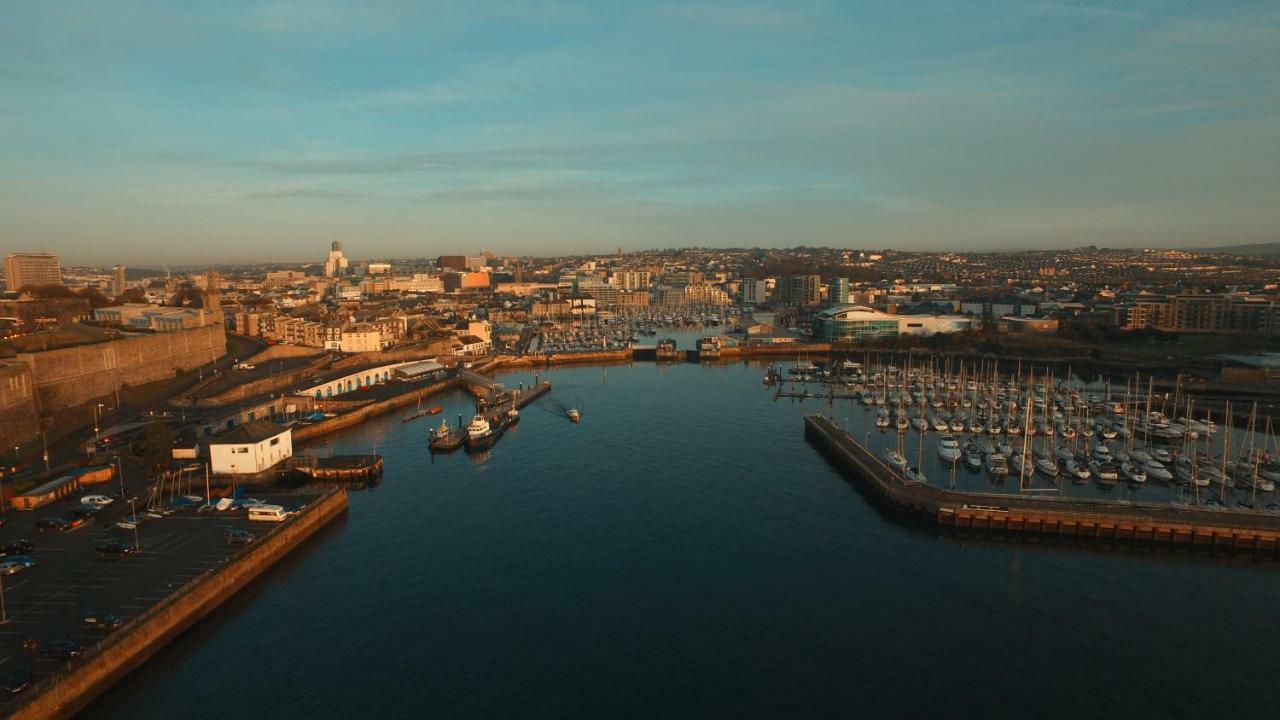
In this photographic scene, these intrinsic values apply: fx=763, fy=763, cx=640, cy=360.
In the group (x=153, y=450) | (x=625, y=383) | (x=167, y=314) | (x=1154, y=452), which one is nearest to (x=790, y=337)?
(x=625, y=383)

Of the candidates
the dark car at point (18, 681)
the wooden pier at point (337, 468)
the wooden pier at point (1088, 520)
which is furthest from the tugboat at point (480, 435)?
the dark car at point (18, 681)

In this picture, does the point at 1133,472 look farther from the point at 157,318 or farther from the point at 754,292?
the point at 754,292

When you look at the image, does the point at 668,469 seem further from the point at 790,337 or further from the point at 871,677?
the point at 790,337

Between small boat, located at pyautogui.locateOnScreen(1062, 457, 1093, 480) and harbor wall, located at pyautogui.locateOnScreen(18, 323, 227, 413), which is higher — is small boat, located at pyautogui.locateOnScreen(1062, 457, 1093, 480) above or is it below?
below

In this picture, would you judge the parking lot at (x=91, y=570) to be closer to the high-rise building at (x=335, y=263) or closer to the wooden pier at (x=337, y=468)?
the wooden pier at (x=337, y=468)

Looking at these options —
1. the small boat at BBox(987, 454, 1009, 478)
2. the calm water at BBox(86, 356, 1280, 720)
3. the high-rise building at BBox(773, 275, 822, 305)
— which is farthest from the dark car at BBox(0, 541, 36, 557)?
the high-rise building at BBox(773, 275, 822, 305)

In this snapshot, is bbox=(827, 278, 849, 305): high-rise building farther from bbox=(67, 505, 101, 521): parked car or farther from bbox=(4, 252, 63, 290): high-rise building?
bbox=(4, 252, 63, 290): high-rise building
